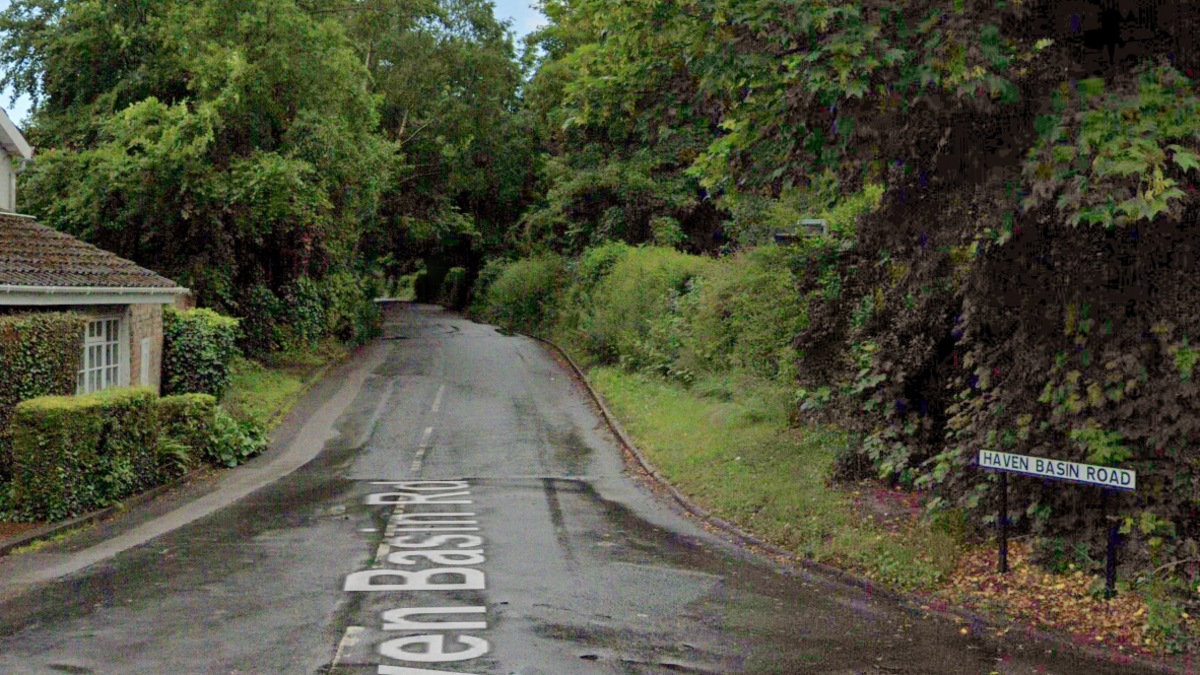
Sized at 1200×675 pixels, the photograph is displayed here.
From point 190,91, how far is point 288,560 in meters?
21.3

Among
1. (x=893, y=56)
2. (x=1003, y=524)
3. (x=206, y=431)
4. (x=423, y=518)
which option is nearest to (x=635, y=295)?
(x=206, y=431)

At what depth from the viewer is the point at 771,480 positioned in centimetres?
1470

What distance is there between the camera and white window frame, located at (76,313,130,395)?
19.0m

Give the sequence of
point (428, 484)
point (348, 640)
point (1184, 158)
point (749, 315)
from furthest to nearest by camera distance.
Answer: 1. point (749, 315)
2. point (428, 484)
3. point (348, 640)
4. point (1184, 158)

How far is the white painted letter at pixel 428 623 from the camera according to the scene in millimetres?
8586

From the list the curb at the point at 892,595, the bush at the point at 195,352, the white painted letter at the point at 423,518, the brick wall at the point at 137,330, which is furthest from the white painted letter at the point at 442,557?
the bush at the point at 195,352

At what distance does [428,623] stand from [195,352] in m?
16.4

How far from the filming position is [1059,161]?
8.49 metres

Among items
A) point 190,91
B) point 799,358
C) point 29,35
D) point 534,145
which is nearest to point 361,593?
point 799,358

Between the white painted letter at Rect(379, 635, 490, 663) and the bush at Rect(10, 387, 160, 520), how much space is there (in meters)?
7.58

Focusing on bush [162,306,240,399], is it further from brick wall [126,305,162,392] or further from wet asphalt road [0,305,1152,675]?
wet asphalt road [0,305,1152,675]

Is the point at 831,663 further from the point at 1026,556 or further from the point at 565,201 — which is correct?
the point at 565,201

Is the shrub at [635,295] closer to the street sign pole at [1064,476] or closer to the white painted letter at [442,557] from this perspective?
the white painted letter at [442,557]

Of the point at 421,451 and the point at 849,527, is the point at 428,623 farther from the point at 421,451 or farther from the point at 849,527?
the point at 421,451
